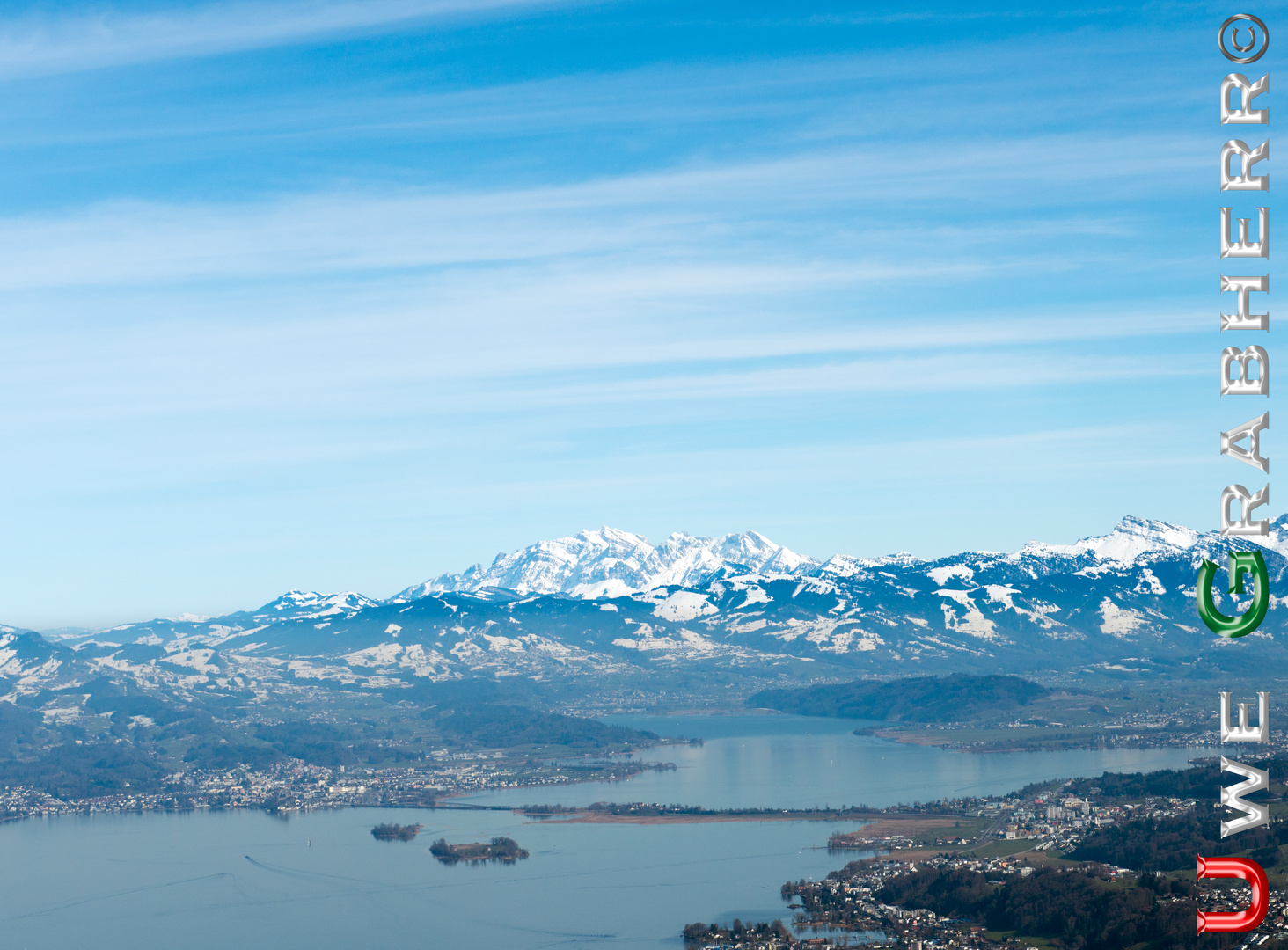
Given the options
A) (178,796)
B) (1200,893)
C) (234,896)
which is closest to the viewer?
(1200,893)

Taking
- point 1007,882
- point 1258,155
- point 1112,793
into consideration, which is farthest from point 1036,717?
point 1258,155

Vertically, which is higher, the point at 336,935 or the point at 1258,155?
the point at 1258,155

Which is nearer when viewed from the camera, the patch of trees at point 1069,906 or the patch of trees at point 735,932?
the patch of trees at point 1069,906

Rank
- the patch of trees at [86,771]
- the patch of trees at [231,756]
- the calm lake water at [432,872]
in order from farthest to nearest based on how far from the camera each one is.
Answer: the patch of trees at [231,756] < the patch of trees at [86,771] < the calm lake water at [432,872]

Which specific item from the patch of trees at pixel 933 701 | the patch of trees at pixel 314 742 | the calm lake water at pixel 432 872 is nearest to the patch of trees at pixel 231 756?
the patch of trees at pixel 314 742

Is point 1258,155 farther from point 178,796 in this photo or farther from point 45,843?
point 178,796

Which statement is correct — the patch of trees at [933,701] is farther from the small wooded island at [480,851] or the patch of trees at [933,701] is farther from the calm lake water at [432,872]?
the small wooded island at [480,851]

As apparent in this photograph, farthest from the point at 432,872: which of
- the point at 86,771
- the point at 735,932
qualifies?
the point at 86,771
